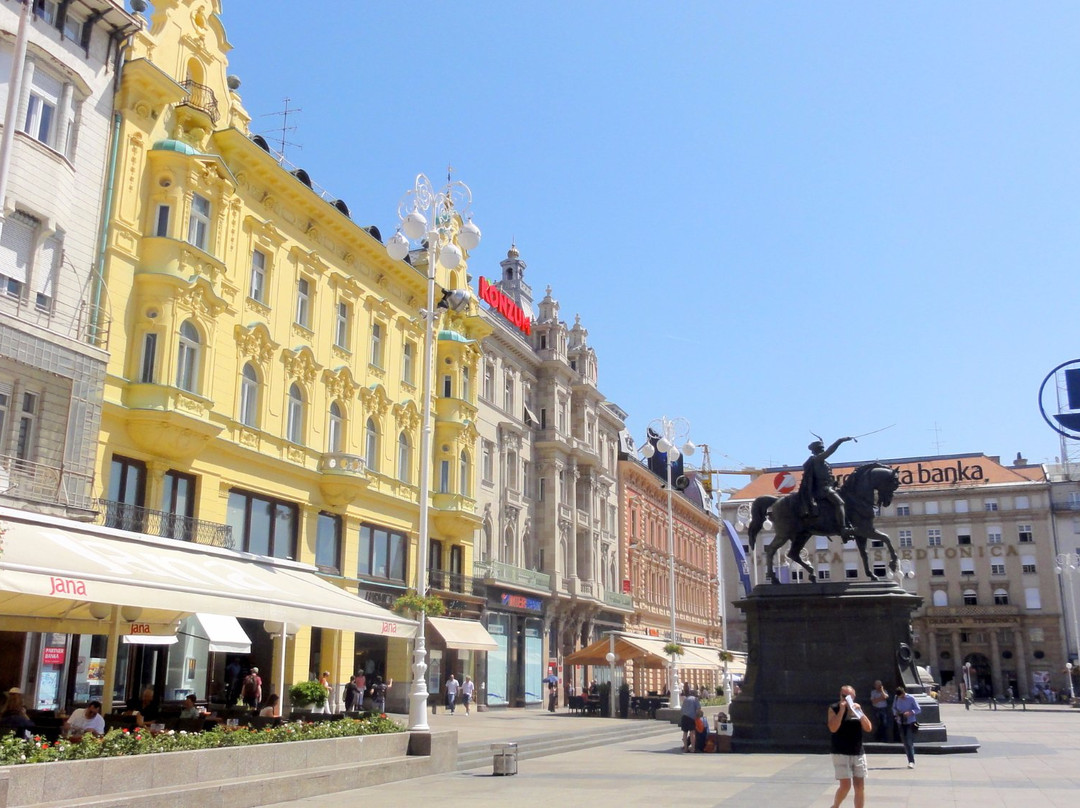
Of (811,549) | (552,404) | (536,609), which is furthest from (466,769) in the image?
(811,549)

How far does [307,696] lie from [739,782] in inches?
360

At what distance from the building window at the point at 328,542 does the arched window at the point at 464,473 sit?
9040 millimetres

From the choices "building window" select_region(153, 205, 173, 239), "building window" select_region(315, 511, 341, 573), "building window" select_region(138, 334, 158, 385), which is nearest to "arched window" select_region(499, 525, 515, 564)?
"building window" select_region(315, 511, 341, 573)

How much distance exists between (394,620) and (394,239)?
328 inches

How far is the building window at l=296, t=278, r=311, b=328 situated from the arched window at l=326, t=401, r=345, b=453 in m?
3.08

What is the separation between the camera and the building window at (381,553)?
37344 millimetres

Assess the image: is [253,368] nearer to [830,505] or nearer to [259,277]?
[259,277]

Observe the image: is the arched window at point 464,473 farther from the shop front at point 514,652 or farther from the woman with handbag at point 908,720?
the woman with handbag at point 908,720

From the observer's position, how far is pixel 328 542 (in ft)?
115

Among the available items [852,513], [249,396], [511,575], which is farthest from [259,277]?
[511,575]

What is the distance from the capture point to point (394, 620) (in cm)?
2177

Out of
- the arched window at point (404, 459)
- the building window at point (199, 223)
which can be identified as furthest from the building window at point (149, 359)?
the arched window at point (404, 459)

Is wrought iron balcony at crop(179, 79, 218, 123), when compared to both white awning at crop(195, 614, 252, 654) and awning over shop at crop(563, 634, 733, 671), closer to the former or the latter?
white awning at crop(195, 614, 252, 654)

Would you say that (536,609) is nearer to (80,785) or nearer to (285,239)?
(285,239)
